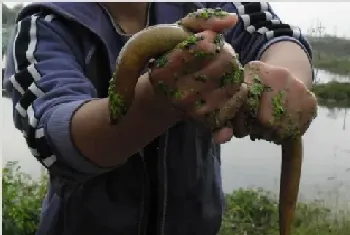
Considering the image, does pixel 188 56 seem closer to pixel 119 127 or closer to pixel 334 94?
pixel 119 127

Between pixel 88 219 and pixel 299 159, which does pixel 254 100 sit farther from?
pixel 88 219

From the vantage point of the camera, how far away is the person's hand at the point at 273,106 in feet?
2.44

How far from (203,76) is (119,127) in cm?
16

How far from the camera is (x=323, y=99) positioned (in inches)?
98.5

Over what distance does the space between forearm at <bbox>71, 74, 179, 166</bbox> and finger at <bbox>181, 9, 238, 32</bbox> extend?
9 centimetres

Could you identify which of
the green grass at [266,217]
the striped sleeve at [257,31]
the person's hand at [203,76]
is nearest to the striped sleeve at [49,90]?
the person's hand at [203,76]

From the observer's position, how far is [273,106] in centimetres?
75

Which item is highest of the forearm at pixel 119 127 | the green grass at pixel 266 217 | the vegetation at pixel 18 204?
the forearm at pixel 119 127

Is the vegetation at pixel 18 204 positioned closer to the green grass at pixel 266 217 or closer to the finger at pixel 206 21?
the green grass at pixel 266 217

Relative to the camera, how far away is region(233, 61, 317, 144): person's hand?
745mm

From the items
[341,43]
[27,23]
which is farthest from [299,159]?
[341,43]

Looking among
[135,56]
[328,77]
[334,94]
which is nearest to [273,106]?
[135,56]

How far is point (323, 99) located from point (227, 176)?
1.97 ft

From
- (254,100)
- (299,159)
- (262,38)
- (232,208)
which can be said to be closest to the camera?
(254,100)
